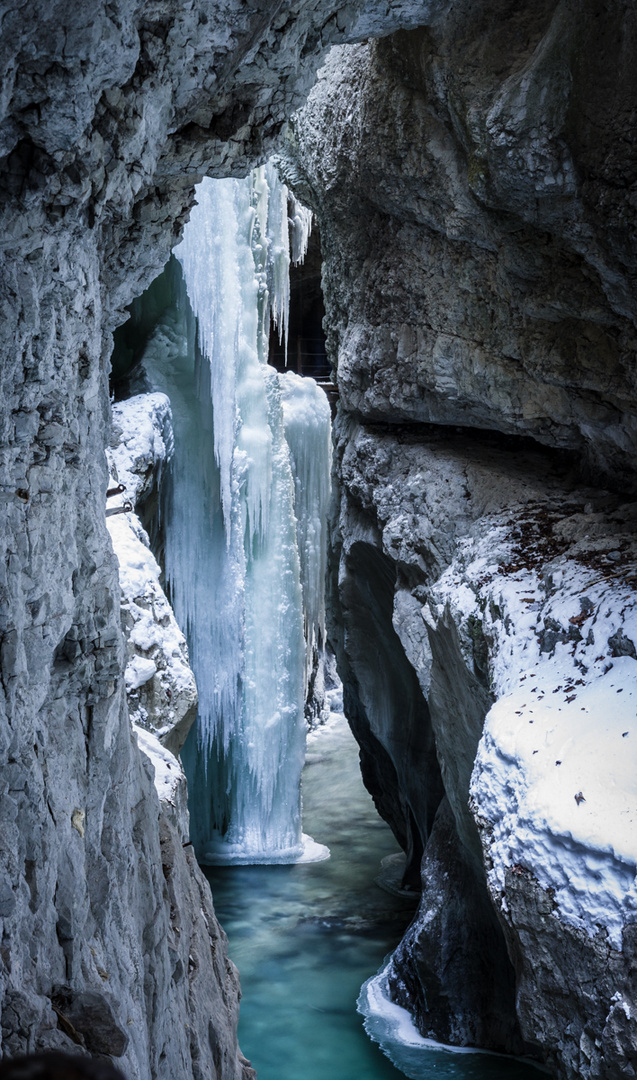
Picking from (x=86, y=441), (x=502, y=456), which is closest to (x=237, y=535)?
(x=502, y=456)

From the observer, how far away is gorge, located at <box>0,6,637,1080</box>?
3121 mm

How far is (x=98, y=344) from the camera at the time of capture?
3832 mm

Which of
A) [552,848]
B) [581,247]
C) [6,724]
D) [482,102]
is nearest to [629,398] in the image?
[581,247]

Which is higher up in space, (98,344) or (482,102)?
(482,102)

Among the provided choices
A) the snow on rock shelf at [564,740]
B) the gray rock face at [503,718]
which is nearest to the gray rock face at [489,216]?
the gray rock face at [503,718]

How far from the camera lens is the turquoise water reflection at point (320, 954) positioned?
774 centimetres

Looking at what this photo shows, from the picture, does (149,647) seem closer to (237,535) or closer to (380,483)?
(380,483)

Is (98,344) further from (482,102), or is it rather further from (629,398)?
(629,398)

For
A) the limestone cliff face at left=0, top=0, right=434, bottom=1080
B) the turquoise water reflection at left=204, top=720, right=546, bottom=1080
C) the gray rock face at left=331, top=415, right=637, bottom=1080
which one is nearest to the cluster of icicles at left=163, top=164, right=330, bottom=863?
the turquoise water reflection at left=204, top=720, right=546, bottom=1080

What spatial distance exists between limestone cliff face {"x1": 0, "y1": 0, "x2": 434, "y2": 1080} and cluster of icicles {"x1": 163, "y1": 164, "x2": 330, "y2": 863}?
6.75 metres

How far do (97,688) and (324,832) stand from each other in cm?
1036

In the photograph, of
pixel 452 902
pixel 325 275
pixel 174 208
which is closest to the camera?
pixel 174 208

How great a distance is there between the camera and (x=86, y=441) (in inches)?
150

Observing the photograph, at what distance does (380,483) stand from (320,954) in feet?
16.6
